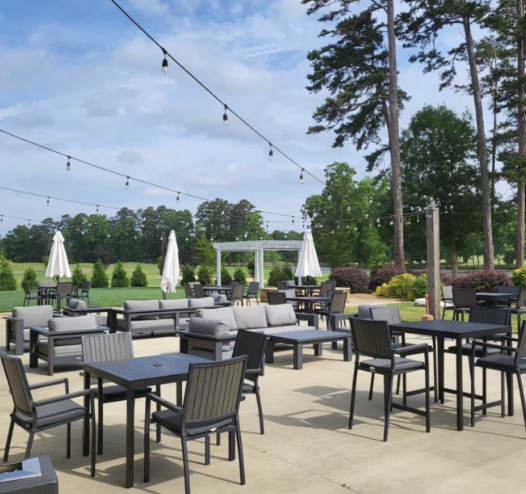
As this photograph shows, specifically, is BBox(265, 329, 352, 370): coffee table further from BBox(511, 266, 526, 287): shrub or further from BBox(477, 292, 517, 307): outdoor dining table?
BBox(511, 266, 526, 287): shrub

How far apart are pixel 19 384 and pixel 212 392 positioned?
127cm

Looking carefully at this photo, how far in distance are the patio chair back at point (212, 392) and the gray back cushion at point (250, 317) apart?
16.9 ft

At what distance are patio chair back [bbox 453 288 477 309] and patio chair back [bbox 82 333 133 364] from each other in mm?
8491

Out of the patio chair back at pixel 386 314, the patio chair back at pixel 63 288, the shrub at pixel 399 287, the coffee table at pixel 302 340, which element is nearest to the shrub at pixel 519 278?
the shrub at pixel 399 287

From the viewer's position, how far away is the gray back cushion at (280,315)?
926 cm

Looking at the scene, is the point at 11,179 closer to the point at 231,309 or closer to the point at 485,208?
the point at 485,208

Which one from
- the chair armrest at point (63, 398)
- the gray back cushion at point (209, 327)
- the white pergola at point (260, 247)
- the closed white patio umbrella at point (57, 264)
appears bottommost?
→ the chair armrest at point (63, 398)

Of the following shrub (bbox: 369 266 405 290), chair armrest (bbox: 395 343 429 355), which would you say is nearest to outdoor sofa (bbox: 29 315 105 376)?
chair armrest (bbox: 395 343 429 355)

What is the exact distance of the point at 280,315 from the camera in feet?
30.7

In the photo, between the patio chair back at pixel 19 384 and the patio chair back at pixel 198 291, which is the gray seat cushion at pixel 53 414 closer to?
the patio chair back at pixel 19 384

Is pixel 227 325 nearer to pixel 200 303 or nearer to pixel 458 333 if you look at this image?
pixel 200 303

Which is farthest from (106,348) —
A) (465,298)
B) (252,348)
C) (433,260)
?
(465,298)

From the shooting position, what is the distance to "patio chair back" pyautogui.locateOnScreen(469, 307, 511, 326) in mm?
5828

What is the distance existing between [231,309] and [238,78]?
219 inches
